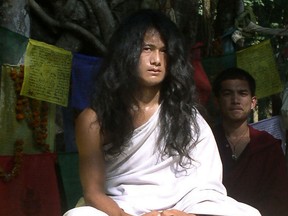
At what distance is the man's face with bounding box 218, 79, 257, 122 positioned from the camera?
4301 millimetres

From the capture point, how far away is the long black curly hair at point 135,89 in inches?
134

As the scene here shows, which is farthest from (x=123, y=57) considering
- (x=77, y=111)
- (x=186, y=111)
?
(x=77, y=111)

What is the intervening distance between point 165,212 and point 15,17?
78.8 inches

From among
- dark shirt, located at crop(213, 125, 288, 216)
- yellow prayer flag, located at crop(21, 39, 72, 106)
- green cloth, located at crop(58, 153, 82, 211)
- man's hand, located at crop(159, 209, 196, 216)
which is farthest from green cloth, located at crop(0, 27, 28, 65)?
man's hand, located at crop(159, 209, 196, 216)

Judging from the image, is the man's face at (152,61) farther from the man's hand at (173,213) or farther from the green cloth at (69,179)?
the green cloth at (69,179)

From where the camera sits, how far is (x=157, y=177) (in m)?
3.38

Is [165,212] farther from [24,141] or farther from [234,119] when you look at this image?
[24,141]

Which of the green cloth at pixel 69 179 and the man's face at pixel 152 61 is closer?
the man's face at pixel 152 61

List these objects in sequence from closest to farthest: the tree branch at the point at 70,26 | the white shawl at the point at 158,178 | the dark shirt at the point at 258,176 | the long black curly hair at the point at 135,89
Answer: the white shawl at the point at 158,178
the long black curly hair at the point at 135,89
the dark shirt at the point at 258,176
the tree branch at the point at 70,26

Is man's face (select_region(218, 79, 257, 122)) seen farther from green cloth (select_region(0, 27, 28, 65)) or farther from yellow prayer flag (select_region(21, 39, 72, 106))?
green cloth (select_region(0, 27, 28, 65))

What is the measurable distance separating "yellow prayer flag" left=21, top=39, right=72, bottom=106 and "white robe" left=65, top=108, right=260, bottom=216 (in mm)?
1147

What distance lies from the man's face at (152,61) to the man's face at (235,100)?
37.2 inches

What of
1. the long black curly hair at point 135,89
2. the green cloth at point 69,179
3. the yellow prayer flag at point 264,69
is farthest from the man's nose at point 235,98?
the green cloth at point 69,179

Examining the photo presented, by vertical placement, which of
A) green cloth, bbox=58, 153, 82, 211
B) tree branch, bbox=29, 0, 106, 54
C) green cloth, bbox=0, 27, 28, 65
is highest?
tree branch, bbox=29, 0, 106, 54
